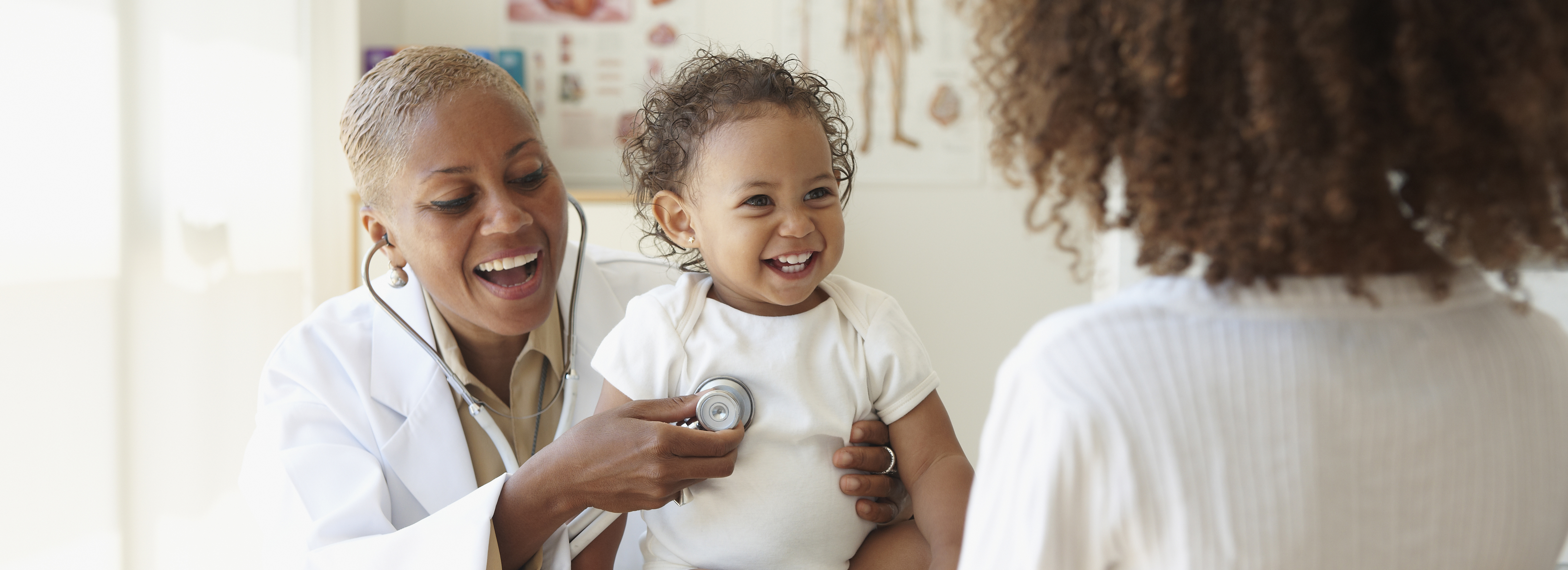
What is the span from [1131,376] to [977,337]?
3314mm

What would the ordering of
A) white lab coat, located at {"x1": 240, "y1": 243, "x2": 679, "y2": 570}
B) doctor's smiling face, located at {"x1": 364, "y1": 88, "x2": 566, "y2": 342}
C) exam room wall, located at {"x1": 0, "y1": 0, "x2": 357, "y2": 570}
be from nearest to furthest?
white lab coat, located at {"x1": 240, "y1": 243, "x2": 679, "y2": 570} → doctor's smiling face, located at {"x1": 364, "y1": 88, "x2": 566, "y2": 342} → exam room wall, located at {"x1": 0, "y1": 0, "x2": 357, "y2": 570}

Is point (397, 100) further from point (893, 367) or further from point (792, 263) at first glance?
point (893, 367)

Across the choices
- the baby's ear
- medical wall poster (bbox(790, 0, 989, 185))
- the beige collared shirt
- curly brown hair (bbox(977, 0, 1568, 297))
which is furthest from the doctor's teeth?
medical wall poster (bbox(790, 0, 989, 185))

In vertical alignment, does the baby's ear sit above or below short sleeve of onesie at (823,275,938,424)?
above

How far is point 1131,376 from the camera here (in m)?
0.63

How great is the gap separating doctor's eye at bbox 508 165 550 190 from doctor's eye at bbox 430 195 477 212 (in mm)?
64

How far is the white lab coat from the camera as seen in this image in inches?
50.6

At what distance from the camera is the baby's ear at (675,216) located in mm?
1333

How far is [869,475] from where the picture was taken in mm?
1215

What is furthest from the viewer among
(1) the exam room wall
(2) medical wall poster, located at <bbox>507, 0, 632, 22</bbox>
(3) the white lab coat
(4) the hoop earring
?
(2) medical wall poster, located at <bbox>507, 0, 632, 22</bbox>

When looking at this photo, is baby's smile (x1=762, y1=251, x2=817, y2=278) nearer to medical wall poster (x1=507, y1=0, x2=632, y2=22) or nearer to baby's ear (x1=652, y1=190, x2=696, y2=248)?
baby's ear (x1=652, y1=190, x2=696, y2=248)

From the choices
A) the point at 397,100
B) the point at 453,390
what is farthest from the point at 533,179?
the point at 453,390

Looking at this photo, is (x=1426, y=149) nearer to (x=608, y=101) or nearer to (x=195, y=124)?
(x=195, y=124)

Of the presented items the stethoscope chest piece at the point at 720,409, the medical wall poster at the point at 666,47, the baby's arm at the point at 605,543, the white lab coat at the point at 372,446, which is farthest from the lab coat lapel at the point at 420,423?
the medical wall poster at the point at 666,47
